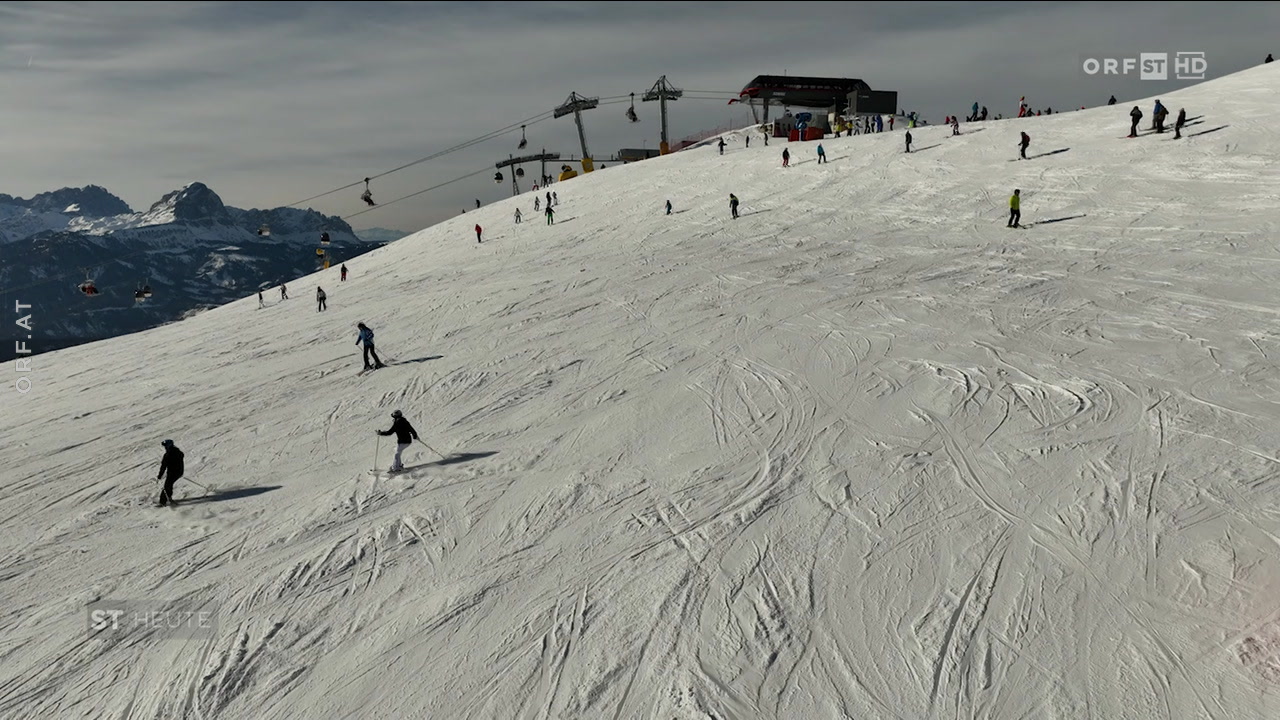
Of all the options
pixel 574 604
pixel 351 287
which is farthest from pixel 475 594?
pixel 351 287

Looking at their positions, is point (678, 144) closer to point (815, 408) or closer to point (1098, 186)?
point (1098, 186)

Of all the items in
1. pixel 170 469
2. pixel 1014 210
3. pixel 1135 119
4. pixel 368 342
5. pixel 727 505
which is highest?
pixel 1135 119

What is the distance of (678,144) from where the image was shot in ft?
214

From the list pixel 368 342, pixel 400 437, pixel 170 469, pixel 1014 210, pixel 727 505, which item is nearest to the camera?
pixel 727 505

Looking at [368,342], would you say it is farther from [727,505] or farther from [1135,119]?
[1135,119]

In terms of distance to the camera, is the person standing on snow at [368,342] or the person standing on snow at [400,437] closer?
the person standing on snow at [400,437]

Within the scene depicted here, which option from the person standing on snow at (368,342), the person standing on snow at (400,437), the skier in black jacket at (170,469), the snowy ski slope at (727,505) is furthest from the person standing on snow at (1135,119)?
the skier in black jacket at (170,469)

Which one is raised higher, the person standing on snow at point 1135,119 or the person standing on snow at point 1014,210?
the person standing on snow at point 1135,119

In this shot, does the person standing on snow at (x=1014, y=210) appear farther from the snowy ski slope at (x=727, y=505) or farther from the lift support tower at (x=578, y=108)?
the lift support tower at (x=578, y=108)

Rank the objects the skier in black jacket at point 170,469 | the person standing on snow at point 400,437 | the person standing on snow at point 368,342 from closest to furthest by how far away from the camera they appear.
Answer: the skier in black jacket at point 170,469
the person standing on snow at point 400,437
the person standing on snow at point 368,342

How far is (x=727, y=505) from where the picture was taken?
1015 centimetres

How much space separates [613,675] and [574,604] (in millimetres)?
1221

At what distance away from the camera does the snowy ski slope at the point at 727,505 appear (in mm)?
7297

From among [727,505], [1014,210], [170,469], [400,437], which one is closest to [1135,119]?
[1014,210]
